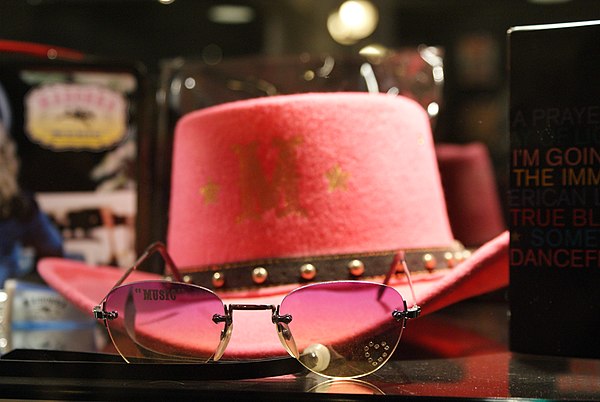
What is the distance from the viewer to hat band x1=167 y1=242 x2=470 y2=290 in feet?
1.94

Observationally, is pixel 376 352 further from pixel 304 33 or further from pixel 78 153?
pixel 304 33

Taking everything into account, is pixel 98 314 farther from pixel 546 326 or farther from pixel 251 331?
pixel 546 326

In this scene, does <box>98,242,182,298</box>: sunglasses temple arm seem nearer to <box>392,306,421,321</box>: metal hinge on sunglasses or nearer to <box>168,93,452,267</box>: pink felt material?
<box>168,93,452,267</box>: pink felt material

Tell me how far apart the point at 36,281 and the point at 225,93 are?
Result: 0.27 m

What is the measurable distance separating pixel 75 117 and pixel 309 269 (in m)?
0.35

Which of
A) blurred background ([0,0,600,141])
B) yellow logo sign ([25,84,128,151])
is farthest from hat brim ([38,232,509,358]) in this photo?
blurred background ([0,0,600,141])

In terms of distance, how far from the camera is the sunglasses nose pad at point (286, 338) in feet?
1.61

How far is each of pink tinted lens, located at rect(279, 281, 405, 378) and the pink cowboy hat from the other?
0.26ft

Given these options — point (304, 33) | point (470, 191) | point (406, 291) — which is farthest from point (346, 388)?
point (304, 33)

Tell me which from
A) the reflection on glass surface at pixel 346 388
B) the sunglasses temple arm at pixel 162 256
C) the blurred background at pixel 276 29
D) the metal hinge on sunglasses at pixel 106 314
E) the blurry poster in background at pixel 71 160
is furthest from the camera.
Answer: the blurred background at pixel 276 29

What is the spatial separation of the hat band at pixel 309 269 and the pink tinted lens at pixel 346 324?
0.08 metres

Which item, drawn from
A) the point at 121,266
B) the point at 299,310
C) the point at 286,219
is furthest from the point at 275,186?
the point at 121,266

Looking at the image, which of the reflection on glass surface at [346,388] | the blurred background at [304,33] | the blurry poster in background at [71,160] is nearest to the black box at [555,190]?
the reflection on glass surface at [346,388]

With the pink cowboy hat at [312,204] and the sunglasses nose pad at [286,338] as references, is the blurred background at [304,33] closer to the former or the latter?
the pink cowboy hat at [312,204]
